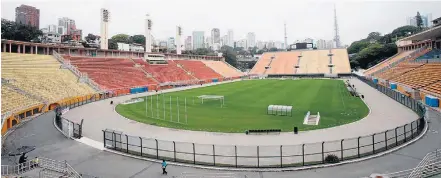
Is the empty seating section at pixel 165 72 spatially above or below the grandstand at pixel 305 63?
below

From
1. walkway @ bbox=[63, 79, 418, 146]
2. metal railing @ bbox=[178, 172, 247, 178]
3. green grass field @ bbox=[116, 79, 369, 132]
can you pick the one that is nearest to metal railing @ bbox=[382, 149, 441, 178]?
walkway @ bbox=[63, 79, 418, 146]

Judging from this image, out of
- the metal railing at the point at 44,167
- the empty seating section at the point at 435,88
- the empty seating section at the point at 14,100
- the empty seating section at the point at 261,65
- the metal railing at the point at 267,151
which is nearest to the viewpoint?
the metal railing at the point at 44,167

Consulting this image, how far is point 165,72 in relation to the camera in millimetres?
76062

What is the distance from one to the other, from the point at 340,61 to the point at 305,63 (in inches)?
530

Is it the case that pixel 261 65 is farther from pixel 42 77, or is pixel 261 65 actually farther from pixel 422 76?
pixel 42 77

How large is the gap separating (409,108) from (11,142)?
3774cm

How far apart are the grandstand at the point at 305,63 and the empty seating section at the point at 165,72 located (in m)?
42.1

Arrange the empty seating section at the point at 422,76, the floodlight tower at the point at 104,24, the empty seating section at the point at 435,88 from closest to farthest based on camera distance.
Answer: the empty seating section at the point at 435,88 → the empty seating section at the point at 422,76 → the floodlight tower at the point at 104,24

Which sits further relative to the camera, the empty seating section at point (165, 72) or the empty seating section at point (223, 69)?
the empty seating section at point (223, 69)

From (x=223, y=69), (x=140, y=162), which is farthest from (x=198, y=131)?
(x=223, y=69)

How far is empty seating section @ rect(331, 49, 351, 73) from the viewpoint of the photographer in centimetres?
10431

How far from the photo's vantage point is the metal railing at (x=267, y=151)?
1486cm

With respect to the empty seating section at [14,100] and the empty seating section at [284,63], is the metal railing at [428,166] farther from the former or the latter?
the empty seating section at [284,63]

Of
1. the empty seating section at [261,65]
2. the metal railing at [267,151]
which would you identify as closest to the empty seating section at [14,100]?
the metal railing at [267,151]
